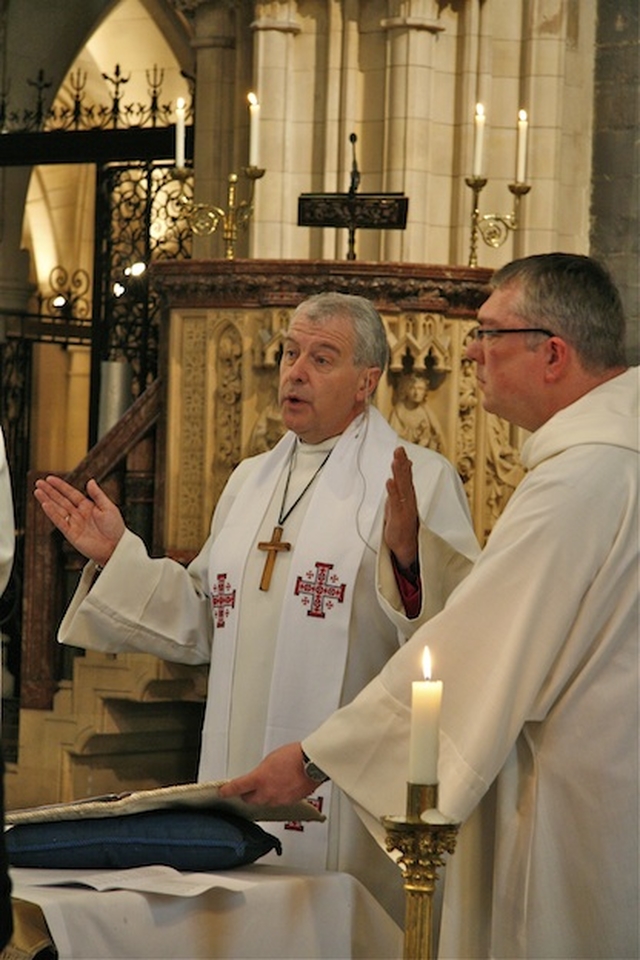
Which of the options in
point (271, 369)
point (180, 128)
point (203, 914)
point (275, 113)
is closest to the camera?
point (203, 914)

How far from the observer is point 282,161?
925 centimetres

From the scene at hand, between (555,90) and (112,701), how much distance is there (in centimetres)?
356

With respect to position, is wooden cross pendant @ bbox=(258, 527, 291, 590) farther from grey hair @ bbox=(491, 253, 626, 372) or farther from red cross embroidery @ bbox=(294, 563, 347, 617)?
grey hair @ bbox=(491, 253, 626, 372)

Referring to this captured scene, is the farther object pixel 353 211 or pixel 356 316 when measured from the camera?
pixel 353 211

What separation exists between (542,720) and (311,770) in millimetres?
449

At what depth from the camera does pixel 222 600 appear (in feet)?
17.0

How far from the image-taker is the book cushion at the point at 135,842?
3613mm

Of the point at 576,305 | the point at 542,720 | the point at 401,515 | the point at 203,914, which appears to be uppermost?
the point at 576,305

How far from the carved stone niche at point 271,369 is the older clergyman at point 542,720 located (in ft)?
13.6

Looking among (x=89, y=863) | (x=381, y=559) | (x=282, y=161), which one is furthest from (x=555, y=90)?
(x=89, y=863)

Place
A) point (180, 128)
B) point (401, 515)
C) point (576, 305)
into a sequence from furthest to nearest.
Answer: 1. point (180, 128)
2. point (401, 515)
3. point (576, 305)

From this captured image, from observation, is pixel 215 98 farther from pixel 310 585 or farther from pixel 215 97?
pixel 310 585

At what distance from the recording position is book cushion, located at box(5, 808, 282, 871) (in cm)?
361

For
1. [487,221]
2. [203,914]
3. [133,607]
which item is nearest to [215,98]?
[487,221]
